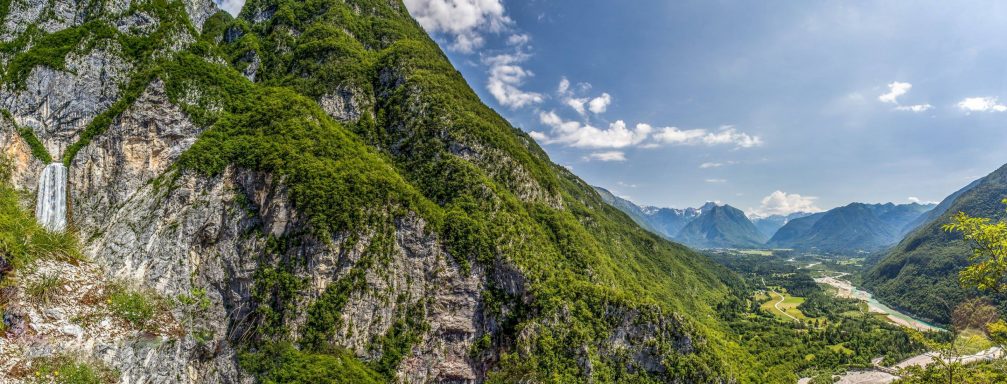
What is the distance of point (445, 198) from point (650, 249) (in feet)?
357

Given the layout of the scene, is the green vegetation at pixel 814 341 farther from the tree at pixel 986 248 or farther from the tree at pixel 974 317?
the tree at pixel 986 248

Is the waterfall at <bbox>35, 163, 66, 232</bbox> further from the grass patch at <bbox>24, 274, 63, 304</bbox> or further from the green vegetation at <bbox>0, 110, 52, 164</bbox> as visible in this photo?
the grass patch at <bbox>24, 274, 63, 304</bbox>

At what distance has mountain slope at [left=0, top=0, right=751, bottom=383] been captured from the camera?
204ft

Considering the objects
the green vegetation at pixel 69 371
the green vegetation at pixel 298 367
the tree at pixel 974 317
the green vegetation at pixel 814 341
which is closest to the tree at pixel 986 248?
the tree at pixel 974 317

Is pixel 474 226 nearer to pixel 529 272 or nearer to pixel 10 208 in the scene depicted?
pixel 529 272

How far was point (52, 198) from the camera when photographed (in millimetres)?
62344

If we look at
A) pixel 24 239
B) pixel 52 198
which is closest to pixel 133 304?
pixel 24 239

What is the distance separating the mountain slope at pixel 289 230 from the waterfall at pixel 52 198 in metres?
1.36

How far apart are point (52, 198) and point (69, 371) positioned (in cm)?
3505

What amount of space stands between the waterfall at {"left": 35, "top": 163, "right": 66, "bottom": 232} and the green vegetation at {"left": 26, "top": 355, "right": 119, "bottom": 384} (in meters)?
26.9

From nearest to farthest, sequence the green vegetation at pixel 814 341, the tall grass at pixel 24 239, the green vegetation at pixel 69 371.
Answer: the green vegetation at pixel 69 371 < the tall grass at pixel 24 239 < the green vegetation at pixel 814 341

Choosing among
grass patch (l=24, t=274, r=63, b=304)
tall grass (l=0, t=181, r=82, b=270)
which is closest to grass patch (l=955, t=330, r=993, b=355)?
grass patch (l=24, t=274, r=63, b=304)

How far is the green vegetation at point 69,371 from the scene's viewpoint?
41.3 metres

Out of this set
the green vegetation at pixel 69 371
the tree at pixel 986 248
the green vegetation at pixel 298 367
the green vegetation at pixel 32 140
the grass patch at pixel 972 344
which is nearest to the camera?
the tree at pixel 986 248
